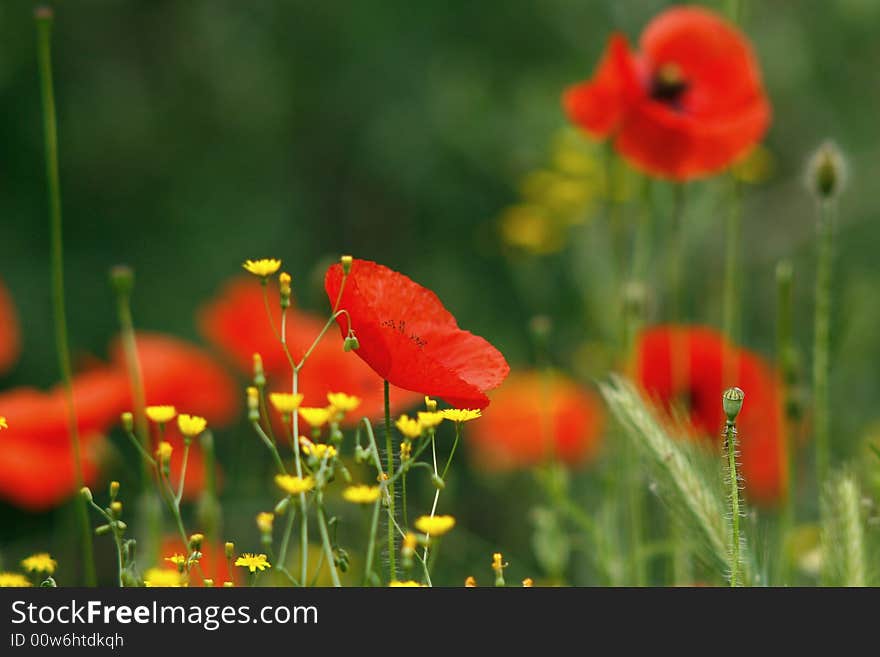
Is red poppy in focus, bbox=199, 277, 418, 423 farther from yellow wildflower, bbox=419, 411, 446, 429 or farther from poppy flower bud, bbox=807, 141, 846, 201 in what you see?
poppy flower bud, bbox=807, 141, 846, 201

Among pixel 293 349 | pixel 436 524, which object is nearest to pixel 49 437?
pixel 293 349

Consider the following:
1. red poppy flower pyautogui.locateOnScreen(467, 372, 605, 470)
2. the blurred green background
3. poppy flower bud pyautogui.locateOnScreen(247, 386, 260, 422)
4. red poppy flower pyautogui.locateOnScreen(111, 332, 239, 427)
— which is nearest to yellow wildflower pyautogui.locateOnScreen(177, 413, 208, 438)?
poppy flower bud pyautogui.locateOnScreen(247, 386, 260, 422)

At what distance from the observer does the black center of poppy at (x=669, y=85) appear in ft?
4.36

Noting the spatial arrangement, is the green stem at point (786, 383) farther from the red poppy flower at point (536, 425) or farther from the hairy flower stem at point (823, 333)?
the red poppy flower at point (536, 425)

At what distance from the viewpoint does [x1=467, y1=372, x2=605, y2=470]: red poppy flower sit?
5.80ft

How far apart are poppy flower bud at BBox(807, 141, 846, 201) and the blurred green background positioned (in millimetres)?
1385

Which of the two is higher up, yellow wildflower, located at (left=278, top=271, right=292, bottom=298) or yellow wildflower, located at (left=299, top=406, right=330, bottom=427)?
yellow wildflower, located at (left=278, top=271, right=292, bottom=298)

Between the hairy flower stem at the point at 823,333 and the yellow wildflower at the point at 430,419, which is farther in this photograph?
the hairy flower stem at the point at 823,333

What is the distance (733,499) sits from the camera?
2.00 ft

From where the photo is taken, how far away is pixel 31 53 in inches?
122

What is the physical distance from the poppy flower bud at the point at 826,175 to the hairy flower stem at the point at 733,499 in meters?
0.47

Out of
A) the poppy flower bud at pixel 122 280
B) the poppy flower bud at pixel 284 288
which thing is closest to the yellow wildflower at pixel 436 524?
the poppy flower bud at pixel 284 288
